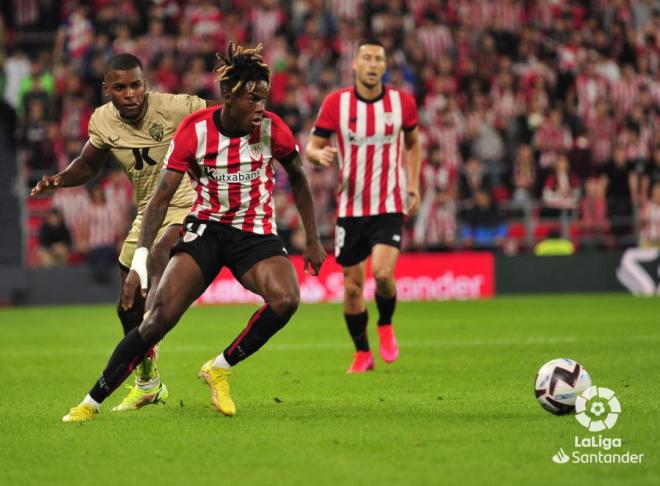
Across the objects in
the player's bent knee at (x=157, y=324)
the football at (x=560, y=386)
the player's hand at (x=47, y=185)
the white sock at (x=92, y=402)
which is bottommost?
the white sock at (x=92, y=402)

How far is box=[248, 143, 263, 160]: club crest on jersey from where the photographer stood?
295 inches

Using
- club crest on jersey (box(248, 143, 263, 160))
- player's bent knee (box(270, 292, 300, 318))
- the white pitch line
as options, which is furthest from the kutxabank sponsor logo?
the white pitch line

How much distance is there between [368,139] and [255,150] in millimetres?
3167

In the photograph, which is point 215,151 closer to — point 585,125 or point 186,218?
point 186,218

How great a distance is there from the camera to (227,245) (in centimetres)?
753

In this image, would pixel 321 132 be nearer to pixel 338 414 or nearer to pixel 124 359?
pixel 338 414

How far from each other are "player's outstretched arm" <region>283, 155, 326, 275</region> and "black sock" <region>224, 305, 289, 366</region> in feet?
1.43

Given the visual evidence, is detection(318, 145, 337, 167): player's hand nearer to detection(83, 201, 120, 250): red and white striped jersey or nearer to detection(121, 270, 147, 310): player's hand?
detection(121, 270, 147, 310): player's hand

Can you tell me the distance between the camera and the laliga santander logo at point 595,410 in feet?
21.7

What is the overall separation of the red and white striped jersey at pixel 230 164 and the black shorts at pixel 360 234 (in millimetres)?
2847

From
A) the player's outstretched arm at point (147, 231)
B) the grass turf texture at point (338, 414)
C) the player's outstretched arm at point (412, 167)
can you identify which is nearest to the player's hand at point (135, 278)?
the player's outstretched arm at point (147, 231)

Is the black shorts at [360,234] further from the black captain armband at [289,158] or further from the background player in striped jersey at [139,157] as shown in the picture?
the black captain armband at [289,158]

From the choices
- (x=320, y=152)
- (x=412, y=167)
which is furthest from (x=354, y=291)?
(x=320, y=152)

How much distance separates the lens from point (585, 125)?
2272cm
